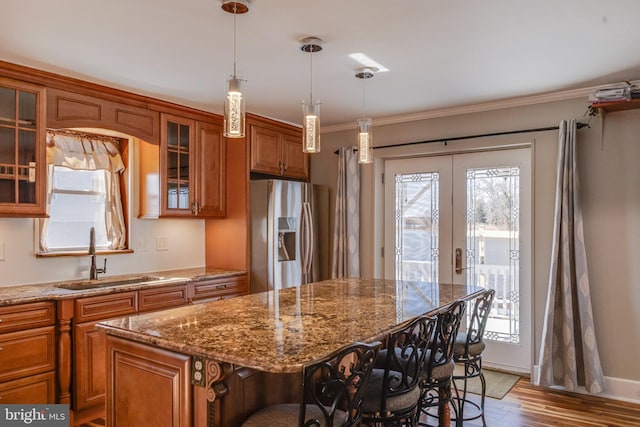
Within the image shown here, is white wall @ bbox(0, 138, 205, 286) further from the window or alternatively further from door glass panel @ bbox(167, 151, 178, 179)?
door glass panel @ bbox(167, 151, 178, 179)

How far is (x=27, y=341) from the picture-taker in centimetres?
284

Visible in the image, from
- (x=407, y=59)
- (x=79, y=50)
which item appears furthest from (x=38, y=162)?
(x=407, y=59)

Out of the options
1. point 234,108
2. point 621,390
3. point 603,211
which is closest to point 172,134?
point 234,108

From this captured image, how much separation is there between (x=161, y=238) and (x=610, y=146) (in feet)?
12.7

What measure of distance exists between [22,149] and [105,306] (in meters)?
1.18

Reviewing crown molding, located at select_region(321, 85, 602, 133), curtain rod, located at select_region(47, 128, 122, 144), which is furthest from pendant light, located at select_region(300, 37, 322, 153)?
curtain rod, located at select_region(47, 128, 122, 144)

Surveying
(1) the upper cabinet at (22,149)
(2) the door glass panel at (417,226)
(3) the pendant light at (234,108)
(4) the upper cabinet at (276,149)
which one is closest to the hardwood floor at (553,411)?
(2) the door glass panel at (417,226)

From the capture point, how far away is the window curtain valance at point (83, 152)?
3.56 meters

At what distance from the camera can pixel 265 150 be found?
4531 mm

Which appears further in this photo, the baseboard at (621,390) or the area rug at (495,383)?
the area rug at (495,383)

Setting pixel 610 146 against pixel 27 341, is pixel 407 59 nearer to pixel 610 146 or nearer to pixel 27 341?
pixel 610 146

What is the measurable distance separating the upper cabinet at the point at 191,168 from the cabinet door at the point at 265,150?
30cm

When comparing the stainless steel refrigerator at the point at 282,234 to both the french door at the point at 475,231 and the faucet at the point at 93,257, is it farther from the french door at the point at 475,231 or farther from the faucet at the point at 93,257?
the faucet at the point at 93,257

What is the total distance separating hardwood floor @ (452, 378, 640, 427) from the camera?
3.09 meters
